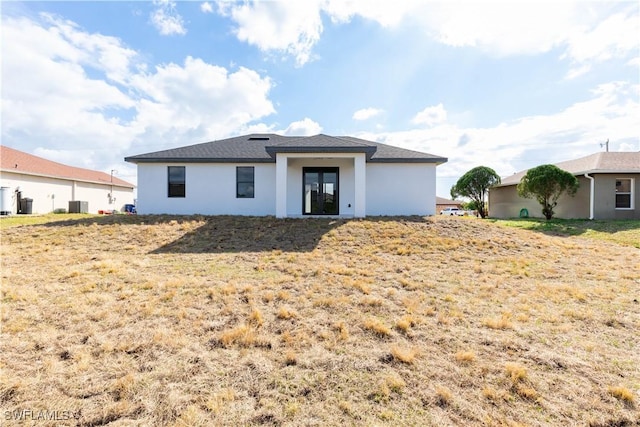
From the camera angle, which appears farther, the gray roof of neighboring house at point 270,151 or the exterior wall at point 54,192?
the exterior wall at point 54,192

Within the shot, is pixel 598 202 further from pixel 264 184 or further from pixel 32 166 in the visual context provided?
pixel 32 166

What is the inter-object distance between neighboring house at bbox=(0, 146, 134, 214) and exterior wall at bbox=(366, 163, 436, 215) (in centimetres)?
2209

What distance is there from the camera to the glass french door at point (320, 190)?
46.4 feet

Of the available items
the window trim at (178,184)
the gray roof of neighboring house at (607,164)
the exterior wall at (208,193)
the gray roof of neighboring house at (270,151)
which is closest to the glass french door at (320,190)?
the exterior wall at (208,193)

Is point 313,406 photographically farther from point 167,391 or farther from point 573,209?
point 573,209

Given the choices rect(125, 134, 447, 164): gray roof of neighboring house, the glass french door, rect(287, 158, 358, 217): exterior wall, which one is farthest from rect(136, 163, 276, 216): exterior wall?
the glass french door

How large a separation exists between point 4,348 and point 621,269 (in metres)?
11.4

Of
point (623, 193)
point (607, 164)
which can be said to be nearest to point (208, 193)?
point (607, 164)

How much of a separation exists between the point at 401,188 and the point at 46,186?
25174 millimetres

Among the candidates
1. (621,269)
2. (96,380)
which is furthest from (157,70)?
(621,269)

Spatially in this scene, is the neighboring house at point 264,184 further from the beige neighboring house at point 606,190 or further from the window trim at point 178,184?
the beige neighboring house at point 606,190

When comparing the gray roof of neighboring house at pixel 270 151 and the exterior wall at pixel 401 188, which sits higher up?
the gray roof of neighboring house at pixel 270 151

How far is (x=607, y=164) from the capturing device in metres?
15.9

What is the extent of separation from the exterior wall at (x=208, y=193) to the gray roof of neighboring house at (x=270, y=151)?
0.38 m
